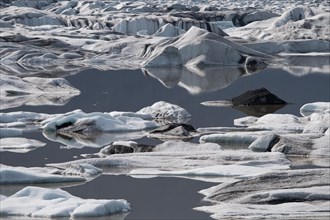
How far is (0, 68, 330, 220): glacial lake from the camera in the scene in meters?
8.44

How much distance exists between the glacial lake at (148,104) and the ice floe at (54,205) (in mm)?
240

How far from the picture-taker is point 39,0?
65.0 m

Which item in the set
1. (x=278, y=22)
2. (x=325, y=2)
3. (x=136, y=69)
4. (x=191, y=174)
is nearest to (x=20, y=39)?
(x=136, y=69)

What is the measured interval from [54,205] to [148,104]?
10.2 meters

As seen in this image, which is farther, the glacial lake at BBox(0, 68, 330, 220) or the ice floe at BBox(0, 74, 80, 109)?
the ice floe at BBox(0, 74, 80, 109)

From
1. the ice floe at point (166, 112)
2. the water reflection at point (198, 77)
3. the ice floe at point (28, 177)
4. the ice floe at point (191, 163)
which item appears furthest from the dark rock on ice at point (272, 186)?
the water reflection at point (198, 77)

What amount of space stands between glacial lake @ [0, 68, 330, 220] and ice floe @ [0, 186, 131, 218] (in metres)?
0.24

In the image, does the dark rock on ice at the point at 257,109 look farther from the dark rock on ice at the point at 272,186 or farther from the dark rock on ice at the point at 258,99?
the dark rock on ice at the point at 272,186

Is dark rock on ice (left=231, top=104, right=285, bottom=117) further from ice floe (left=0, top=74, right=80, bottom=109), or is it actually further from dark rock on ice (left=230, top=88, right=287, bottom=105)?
ice floe (left=0, top=74, right=80, bottom=109)

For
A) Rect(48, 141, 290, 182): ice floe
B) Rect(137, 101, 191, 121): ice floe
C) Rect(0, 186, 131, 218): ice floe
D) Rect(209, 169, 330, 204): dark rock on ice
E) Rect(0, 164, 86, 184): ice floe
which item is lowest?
Rect(137, 101, 191, 121): ice floe

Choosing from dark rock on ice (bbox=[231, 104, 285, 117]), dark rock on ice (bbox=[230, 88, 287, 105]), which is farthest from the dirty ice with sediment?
dark rock on ice (bbox=[231, 104, 285, 117])

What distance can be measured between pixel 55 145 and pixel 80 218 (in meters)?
4.90

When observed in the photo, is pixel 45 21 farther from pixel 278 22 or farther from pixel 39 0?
pixel 39 0

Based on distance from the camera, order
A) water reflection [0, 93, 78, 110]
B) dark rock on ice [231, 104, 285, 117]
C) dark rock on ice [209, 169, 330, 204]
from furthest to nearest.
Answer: water reflection [0, 93, 78, 110]
dark rock on ice [231, 104, 285, 117]
dark rock on ice [209, 169, 330, 204]
